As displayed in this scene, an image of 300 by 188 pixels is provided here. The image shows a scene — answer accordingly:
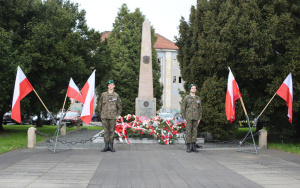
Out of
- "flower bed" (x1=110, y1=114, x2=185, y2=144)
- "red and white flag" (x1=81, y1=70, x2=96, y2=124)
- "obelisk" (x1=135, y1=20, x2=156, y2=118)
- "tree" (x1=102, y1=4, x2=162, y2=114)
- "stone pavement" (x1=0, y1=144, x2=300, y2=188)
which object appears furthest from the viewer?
"tree" (x1=102, y1=4, x2=162, y2=114)

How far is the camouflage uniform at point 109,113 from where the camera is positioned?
8.74 meters

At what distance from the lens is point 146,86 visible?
1394cm

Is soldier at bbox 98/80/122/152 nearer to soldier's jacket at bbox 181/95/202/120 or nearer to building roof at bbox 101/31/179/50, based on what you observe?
soldier's jacket at bbox 181/95/202/120

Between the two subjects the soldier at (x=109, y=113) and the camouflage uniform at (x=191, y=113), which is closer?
the soldier at (x=109, y=113)

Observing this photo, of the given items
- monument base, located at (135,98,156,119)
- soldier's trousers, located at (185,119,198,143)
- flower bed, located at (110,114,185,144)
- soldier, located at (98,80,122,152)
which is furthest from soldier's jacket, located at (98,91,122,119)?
monument base, located at (135,98,156,119)

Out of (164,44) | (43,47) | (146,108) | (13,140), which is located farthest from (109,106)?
(164,44)

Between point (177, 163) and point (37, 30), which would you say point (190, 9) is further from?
point (177, 163)

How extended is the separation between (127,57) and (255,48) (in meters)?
25.4

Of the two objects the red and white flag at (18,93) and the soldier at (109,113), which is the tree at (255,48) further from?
the red and white flag at (18,93)

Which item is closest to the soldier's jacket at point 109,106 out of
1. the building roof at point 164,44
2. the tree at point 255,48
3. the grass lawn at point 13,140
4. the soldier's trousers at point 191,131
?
the soldier's trousers at point 191,131

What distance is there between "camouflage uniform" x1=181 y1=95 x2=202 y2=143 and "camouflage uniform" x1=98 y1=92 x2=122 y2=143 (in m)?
1.93

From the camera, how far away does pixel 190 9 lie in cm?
1697

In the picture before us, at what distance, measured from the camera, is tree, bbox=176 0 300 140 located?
1117cm

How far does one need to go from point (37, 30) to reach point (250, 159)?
13.0 meters
